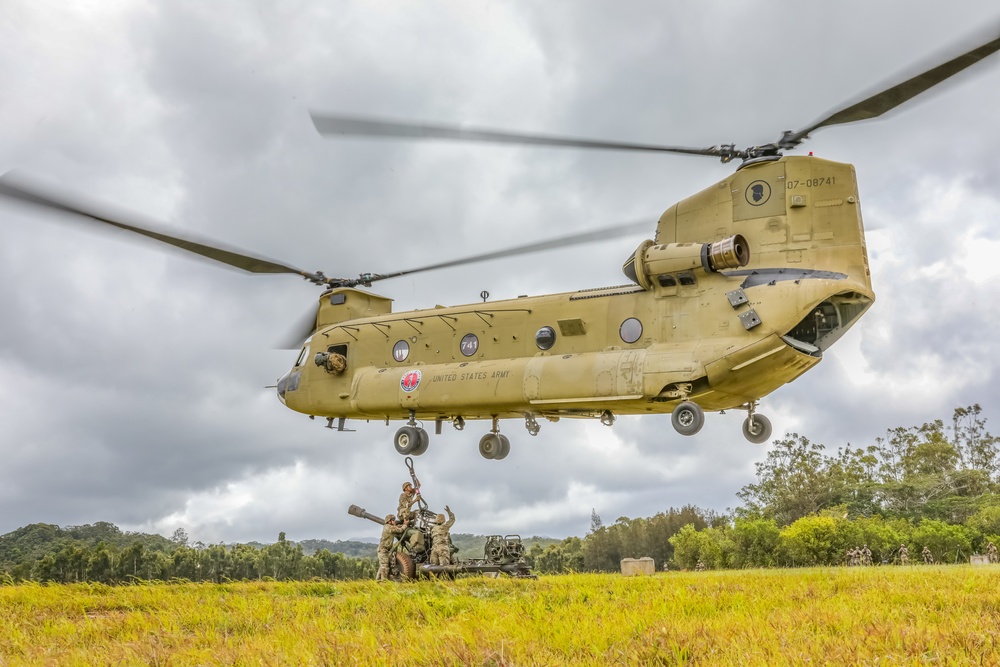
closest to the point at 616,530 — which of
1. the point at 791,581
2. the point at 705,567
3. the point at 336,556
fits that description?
the point at 705,567

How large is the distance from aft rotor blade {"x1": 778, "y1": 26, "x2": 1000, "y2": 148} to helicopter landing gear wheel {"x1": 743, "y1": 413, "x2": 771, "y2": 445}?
19.7 feet

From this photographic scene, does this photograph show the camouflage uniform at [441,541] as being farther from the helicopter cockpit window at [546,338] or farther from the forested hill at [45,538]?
the forested hill at [45,538]

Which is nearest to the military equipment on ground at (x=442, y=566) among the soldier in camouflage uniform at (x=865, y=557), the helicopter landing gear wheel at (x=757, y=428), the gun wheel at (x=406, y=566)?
the gun wheel at (x=406, y=566)

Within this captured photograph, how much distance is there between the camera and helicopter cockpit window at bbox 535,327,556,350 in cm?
1770

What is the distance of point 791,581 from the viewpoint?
426 inches

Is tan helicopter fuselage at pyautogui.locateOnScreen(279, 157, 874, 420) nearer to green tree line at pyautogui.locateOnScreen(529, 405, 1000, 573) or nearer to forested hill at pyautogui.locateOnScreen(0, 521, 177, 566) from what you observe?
green tree line at pyautogui.locateOnScreen(529, 405, 1000, 573)

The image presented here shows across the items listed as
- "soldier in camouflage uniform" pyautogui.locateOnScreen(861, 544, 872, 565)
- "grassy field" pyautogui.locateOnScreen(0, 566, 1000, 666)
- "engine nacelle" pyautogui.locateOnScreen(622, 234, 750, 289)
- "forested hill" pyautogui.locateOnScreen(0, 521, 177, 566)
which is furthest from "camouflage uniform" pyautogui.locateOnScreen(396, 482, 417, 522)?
"forested hill" pyautogui.locateOnScreen(0, 521, 177, 566)

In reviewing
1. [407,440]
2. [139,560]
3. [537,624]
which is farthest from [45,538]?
[537,624]

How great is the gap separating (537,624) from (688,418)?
8.81 metres

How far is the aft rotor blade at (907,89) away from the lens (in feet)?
37.3

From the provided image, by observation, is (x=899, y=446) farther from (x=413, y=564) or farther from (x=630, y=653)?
(x=630, y=653)

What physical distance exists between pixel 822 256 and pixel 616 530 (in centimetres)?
1640

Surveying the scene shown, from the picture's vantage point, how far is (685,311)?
16.0m

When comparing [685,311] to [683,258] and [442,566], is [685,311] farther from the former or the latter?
[442,566]
